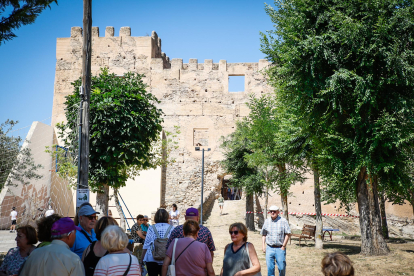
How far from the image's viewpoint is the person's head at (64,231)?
3.35 metres

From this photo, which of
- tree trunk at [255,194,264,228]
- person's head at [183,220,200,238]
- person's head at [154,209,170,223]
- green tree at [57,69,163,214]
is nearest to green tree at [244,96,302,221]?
green tree at [57,69,163,214]

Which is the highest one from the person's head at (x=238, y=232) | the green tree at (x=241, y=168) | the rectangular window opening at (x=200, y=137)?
the rectangular window opening at (x=200, y=137)

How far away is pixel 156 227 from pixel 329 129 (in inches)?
258

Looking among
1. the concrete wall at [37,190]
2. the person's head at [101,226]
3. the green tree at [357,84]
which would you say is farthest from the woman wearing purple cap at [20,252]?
the concrete wall at [37,190]

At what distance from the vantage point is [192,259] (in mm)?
3928

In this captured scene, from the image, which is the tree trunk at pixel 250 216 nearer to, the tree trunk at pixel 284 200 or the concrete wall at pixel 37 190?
the tree trunk at pixel 284 200

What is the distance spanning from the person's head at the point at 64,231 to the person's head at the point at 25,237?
0.81 m

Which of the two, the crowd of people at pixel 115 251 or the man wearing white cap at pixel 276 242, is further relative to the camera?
the man wearing white cap at pixel 276 242

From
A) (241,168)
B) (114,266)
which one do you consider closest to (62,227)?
(114,266)

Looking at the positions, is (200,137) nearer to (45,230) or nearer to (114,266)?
(45,230)

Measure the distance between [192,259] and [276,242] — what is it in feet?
9.23

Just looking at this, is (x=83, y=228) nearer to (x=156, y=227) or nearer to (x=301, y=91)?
(x=156, y=227)

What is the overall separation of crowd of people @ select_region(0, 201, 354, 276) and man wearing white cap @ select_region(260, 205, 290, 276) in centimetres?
217

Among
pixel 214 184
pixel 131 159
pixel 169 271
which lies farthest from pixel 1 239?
pixel 214 184
